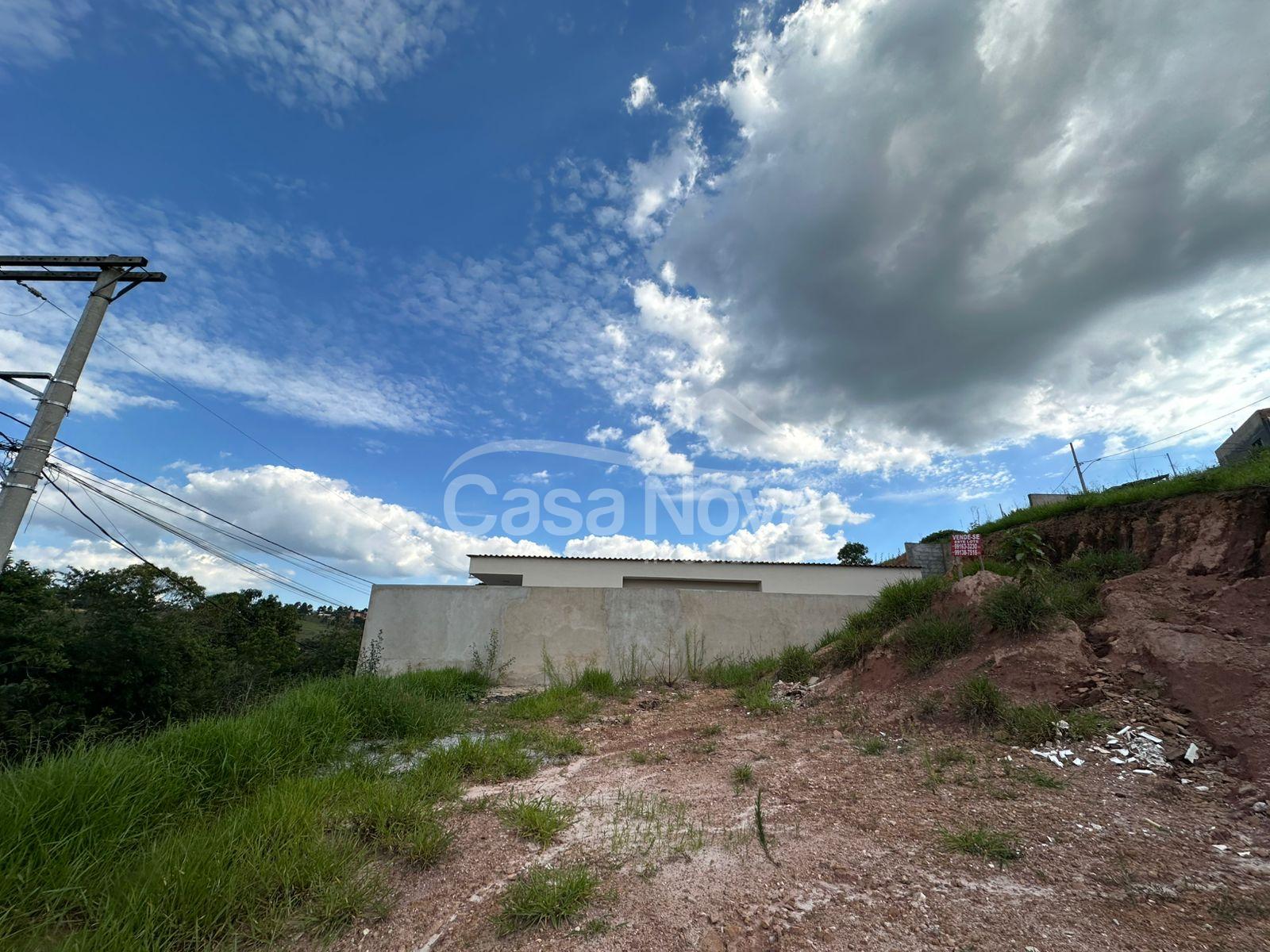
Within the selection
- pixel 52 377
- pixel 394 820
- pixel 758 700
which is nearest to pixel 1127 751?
pixel 758 700

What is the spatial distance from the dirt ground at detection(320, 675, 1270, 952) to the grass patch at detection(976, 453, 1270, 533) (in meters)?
4.39

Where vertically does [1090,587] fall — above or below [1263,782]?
above

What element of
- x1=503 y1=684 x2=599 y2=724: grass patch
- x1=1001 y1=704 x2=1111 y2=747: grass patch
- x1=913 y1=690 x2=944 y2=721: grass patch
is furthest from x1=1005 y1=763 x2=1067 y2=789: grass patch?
x1=503 y1=684 x2=599 y2=724: grass patch

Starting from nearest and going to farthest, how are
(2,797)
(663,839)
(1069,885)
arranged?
(1069,885)
(2,797)
(663,839)

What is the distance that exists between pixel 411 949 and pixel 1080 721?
189 inches

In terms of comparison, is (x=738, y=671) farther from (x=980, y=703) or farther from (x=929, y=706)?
(x=980, y=703)

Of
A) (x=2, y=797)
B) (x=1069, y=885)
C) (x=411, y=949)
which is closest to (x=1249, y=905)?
(x=1069, y=885)

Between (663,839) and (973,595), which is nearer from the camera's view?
(663,839)

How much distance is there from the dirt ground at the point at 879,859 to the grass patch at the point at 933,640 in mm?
1389

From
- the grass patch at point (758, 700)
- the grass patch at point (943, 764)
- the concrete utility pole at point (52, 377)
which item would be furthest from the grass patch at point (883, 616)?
the concrete utility pole at point (52, 377)

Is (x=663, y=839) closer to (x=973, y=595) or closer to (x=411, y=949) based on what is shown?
(x=411, y=949)

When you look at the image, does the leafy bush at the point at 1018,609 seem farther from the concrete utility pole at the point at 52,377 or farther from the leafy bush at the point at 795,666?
the concrete utility pole at the point at 52,377

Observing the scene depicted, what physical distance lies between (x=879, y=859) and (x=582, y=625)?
7.05 metres

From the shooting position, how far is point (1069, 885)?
2.31 metres
